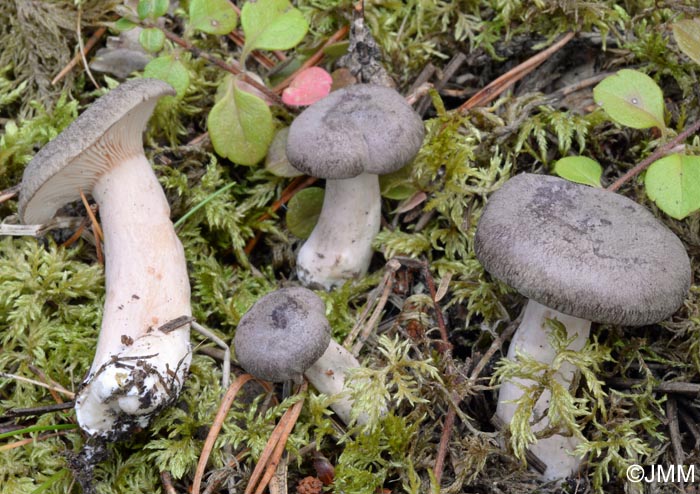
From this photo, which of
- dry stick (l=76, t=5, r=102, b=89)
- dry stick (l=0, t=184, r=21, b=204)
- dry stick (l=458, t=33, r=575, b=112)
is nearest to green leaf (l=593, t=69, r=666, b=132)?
dry stick (l=458, t=33, r=575, b=112)

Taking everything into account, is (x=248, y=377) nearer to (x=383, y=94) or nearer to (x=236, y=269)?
(x=236, y=269)

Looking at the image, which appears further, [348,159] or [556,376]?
[348,159]

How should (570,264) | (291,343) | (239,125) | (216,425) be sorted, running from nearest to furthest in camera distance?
(570,264) → (291,343) → (216,425) → (239,125)

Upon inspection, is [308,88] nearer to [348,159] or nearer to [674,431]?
[348,159]

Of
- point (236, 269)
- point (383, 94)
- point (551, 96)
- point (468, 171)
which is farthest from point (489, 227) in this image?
point (236, 269)

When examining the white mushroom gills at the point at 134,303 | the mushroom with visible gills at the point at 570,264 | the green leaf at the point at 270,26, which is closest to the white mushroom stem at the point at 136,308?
the white mushroom gills at the point at 134,303

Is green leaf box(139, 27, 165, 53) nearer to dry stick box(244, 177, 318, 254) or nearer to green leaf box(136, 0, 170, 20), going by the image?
green leaf box(136, 0, 170, 20)

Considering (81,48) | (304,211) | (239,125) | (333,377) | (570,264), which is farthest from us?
(81,48)

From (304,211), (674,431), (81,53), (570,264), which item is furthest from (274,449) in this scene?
(81,53)
